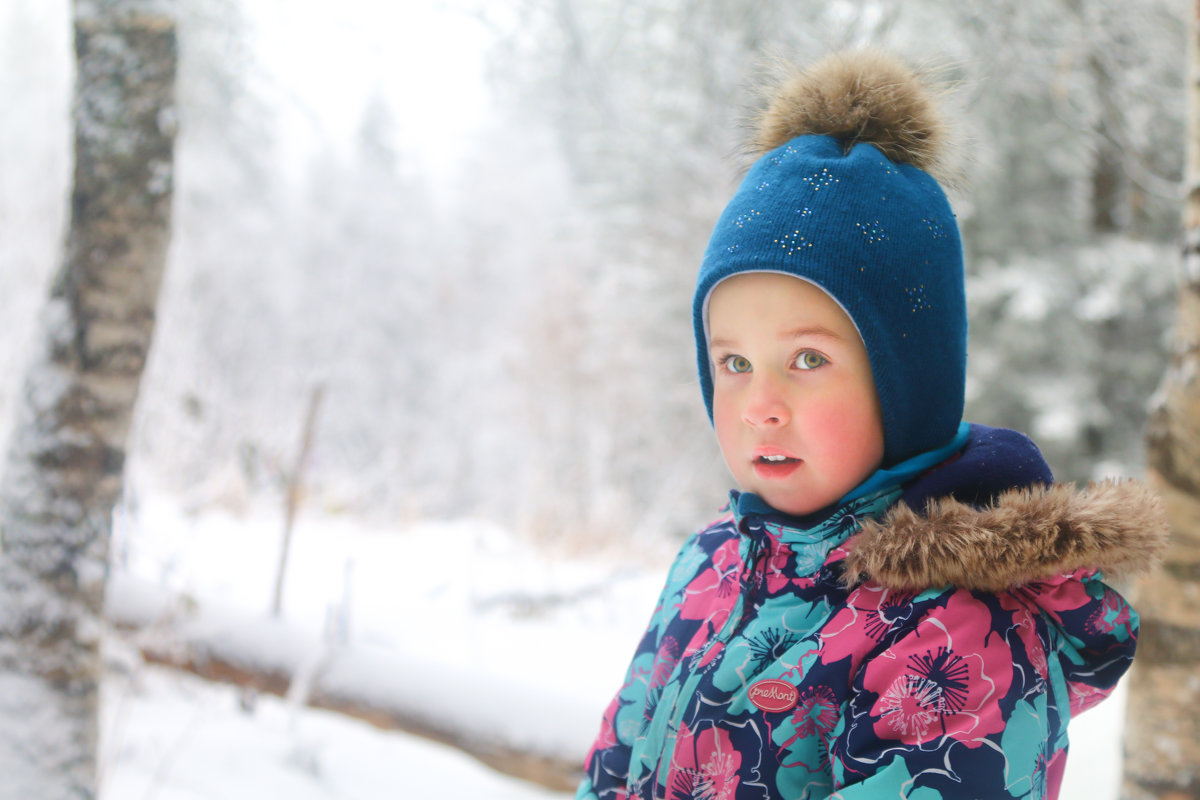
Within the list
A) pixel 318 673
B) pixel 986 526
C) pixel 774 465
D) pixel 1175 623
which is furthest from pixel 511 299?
pixel 986 526

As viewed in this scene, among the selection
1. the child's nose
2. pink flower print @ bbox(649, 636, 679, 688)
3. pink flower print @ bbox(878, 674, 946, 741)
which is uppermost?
the child's nose

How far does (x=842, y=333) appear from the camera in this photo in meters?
1.01

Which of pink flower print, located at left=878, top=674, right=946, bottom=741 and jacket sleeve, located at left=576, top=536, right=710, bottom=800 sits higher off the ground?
pink flower print, located at left=878, top=674, right=946, bottom=741

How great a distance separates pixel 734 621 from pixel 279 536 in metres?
5.23

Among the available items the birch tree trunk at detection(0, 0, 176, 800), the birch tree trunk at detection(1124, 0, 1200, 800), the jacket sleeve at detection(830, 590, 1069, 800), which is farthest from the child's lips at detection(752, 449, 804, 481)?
the birch tree trunk at detection(0, 0, 176, 800)

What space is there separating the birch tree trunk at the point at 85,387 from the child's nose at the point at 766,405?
1.50 m

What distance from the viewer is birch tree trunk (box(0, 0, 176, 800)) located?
167 centimetres

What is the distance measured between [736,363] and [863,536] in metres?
0.30

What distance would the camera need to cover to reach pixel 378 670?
2863 mm

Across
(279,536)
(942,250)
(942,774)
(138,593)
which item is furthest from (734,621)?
(279,536)

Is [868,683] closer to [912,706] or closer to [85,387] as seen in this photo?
[912,706]

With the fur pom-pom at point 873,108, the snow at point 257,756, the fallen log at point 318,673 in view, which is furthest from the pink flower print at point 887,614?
the snow at point 257,756

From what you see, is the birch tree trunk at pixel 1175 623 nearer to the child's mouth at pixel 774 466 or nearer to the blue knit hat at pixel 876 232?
the blue knit hat at pixel 876 232

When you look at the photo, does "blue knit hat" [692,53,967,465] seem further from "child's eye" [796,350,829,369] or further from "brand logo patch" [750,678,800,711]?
"brand logo patch" [750,678,800,711]
